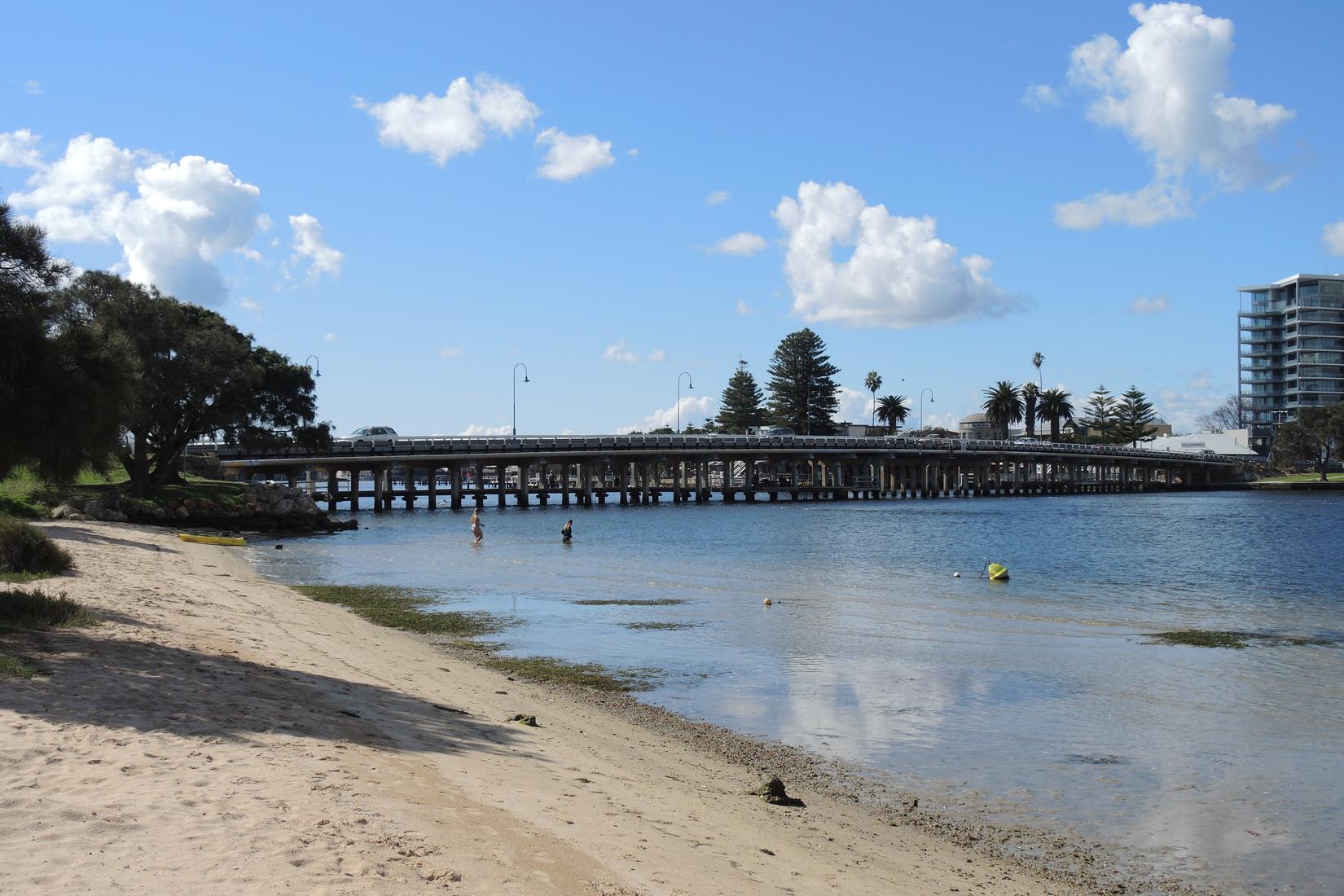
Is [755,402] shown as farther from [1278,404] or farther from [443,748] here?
[443,748]

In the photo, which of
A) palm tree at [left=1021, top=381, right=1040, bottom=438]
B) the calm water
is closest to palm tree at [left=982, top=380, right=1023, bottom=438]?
palm tree at [left=1021, top=381, right=1040, bottom=438]

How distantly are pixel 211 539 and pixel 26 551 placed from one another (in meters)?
24.9

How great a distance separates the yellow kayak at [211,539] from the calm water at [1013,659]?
2039mm

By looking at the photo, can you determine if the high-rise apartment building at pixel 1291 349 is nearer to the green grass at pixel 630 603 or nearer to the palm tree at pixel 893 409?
the palm tree at pixel 893 409

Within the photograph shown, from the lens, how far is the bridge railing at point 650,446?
92625 mm

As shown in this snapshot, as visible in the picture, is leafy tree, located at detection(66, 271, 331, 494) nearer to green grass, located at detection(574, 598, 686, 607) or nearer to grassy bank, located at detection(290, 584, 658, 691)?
grassy bank, located at detection(290, 584, 658, 691)

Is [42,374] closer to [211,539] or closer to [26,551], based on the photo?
[26,551]

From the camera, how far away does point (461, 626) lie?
77.9 feet

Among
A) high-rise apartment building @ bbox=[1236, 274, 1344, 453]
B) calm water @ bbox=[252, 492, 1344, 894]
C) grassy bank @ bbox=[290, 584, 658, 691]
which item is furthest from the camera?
high-rise apartment building @ bbox=[1236, 274, 1344, 453]

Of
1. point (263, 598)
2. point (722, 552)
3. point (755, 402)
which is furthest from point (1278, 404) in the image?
point (263, 598)

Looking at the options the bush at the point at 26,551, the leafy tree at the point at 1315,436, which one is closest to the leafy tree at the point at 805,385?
the leafy tree at the point at 1315,436

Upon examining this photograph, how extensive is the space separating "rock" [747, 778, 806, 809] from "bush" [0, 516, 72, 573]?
55.8 ft

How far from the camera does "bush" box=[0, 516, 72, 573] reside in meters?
20.9

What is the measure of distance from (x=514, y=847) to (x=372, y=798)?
1437 mm
